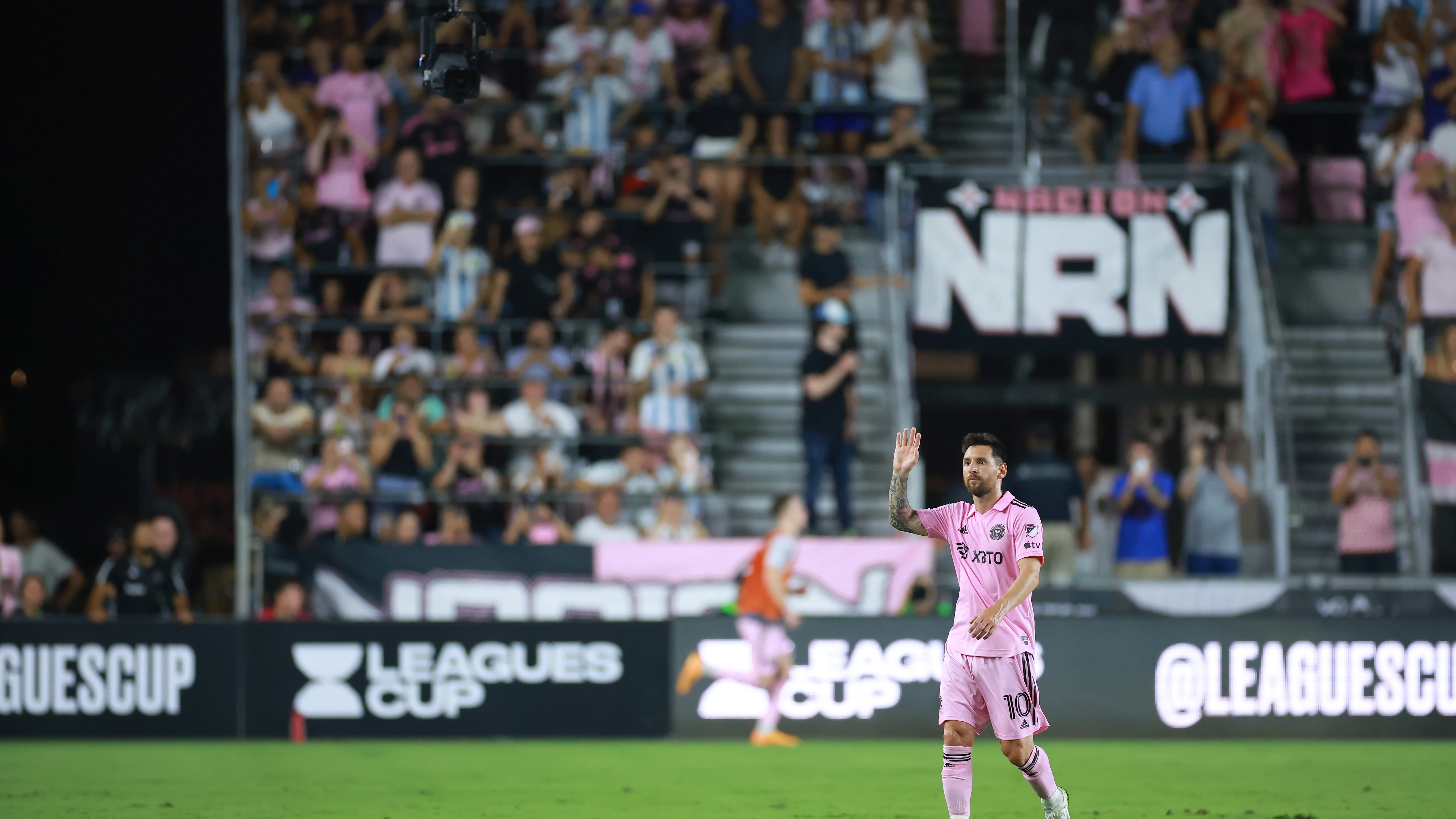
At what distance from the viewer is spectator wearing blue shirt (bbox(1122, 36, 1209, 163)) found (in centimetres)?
1761

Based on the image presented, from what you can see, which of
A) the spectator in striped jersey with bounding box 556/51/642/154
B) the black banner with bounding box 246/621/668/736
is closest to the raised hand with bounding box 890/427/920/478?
the black banner with bounding box 246/621/668/736

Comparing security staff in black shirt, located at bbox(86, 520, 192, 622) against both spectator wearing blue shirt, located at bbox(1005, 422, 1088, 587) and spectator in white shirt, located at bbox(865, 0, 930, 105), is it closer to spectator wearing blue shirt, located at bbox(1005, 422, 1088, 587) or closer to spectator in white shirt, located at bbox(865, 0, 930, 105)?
spectator wearing blue shirt, located at bbox(1005, 422, 1088, 587)

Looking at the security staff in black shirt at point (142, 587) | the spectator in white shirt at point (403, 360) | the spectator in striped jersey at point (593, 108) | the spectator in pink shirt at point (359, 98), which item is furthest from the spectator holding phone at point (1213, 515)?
the security staff in black shirt at point (142, 587)

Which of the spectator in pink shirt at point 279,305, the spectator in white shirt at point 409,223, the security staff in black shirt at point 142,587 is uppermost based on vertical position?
the spectator in white shirt at point 409,223

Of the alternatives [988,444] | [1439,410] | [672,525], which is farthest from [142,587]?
[1439,410]

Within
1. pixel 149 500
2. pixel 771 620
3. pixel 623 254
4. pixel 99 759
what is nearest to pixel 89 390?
pixel 149 500

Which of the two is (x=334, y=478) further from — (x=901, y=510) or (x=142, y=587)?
(x=901, y=510)

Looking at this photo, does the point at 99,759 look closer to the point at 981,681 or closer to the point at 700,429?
A: the point at 700,429

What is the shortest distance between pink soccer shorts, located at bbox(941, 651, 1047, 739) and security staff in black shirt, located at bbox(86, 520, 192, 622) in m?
8.67

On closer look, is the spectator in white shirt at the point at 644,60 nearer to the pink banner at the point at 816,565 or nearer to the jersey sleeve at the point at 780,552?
the pink banner at the point at 816,565

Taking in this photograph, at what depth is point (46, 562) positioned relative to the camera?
15.6m

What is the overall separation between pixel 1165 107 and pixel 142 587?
10.9m

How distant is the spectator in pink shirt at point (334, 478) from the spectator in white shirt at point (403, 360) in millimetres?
773

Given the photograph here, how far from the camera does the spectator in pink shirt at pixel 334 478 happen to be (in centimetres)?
1568
